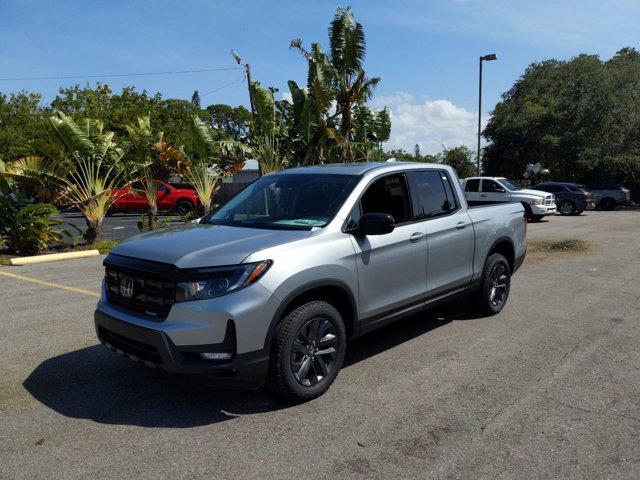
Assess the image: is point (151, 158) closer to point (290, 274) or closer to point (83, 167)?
point (83, 167)

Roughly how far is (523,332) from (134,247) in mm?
4128

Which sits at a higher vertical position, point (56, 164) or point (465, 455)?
point (56, 164)

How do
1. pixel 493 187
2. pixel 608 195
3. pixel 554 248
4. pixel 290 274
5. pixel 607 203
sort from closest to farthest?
1. pixel 290 274
2. pixel 554 248
3. pixel 493 187
4. pixel 608 195
5. pixel 607 203

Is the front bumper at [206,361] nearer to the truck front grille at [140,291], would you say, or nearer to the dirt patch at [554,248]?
the truck front grille at [140,291]

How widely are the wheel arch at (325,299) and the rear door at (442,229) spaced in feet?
3.68

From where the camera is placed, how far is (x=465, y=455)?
3199 millimetres

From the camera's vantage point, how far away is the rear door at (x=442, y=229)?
512 centimetres

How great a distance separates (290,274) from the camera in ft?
12.2

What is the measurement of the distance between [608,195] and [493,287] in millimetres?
27376

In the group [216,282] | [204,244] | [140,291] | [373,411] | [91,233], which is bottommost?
[373,411]

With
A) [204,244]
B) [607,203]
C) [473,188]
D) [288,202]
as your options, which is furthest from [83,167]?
[607,203]

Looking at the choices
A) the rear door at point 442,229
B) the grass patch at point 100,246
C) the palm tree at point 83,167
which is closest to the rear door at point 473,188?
the palm tree at point 83,167

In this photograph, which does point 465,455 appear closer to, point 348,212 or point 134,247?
point 348,212

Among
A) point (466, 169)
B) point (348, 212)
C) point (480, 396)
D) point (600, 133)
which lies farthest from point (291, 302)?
point (466, 169)
